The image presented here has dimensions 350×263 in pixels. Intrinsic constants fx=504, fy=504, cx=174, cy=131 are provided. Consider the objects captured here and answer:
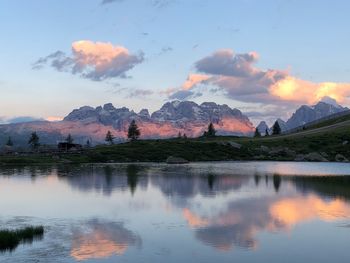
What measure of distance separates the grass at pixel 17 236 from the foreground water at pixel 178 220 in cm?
76

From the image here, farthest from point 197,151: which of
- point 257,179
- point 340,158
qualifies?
point 257,179

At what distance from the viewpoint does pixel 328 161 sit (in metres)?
168

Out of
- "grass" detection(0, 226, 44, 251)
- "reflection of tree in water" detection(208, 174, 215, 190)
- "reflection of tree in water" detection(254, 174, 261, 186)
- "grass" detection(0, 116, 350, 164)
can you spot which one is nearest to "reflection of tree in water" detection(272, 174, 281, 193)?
"reflection of tree in water" detection(254, 174, 261, 186)

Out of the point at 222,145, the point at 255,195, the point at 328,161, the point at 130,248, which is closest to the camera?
the point at 130,248

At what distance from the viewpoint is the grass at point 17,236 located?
33469 mm

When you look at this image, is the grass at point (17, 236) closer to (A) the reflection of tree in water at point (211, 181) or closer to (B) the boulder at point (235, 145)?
(A) the reflection of tree in water at point (211, 181)

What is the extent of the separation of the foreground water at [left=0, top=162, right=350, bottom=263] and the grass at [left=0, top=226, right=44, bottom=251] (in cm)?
76

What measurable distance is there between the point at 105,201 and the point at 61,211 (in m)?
8.32

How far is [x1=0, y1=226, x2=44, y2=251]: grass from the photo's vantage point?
110ft

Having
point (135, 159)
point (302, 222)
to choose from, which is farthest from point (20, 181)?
point (135, 159)

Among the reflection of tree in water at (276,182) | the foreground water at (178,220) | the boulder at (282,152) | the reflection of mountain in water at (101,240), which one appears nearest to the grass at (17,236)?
the foreground water at (178,220)

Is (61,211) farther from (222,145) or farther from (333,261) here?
(222,145)

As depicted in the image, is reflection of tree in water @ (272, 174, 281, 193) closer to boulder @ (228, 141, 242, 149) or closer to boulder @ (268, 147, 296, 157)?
boulder @ (268, 147, 296, 157)

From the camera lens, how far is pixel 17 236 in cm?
3522
